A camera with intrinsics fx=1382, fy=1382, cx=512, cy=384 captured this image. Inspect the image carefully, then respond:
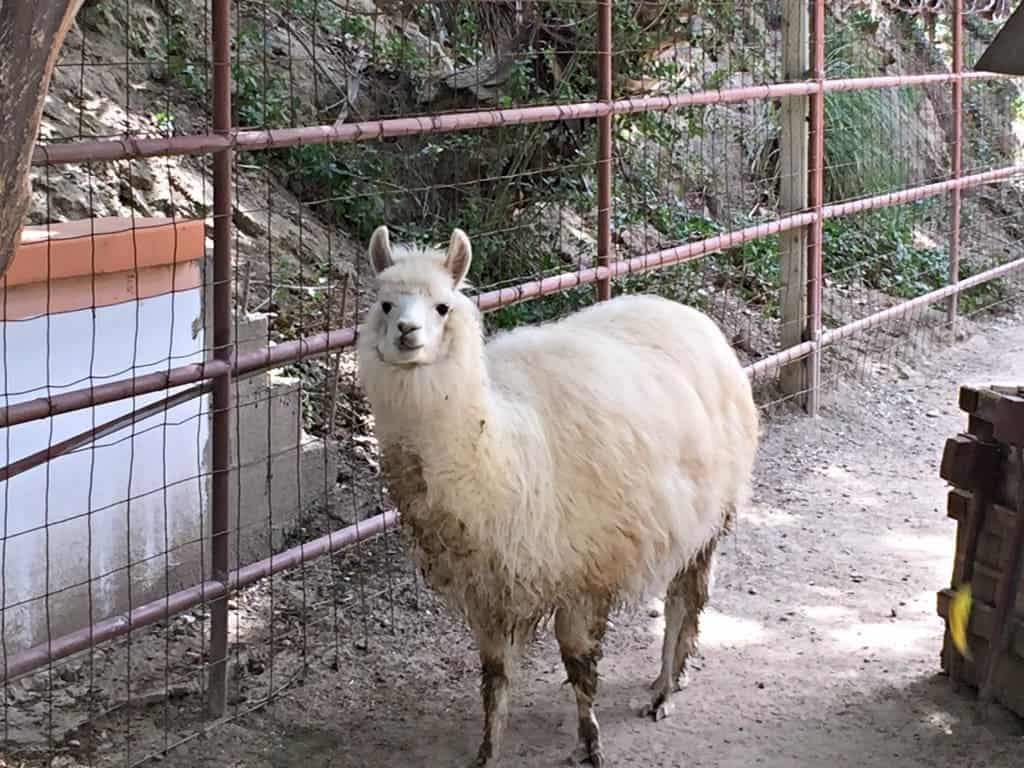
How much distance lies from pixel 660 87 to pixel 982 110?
259 inches

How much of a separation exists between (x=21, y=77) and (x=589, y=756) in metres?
2.79

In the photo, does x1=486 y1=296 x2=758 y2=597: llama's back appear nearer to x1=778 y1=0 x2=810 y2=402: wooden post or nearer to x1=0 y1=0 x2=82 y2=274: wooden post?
x1=0 y1=0 x2=82 y2=274: wooden post

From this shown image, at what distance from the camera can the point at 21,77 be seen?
94.3 inches

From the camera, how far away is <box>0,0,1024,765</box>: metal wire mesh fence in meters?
4.32

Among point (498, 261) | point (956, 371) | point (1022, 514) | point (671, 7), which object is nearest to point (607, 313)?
point (1022, 514)

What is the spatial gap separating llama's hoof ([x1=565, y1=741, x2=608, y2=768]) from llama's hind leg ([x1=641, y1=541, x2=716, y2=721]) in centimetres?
47

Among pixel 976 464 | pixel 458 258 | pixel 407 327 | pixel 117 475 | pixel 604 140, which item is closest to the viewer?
pixel 407 327

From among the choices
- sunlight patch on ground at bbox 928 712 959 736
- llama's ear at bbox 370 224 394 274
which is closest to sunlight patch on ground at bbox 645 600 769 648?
sunlight patch on ground at bbox 928 712 959 736

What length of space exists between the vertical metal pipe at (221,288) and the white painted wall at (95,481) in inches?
5.0

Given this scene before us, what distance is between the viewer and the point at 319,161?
23.6ft

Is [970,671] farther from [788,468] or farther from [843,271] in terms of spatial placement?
[843,271]

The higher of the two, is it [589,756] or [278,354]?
[278,354]

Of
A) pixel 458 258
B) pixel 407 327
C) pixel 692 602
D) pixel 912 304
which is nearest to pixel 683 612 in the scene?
pixel 692 602

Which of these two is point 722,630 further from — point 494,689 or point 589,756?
point 494,689
